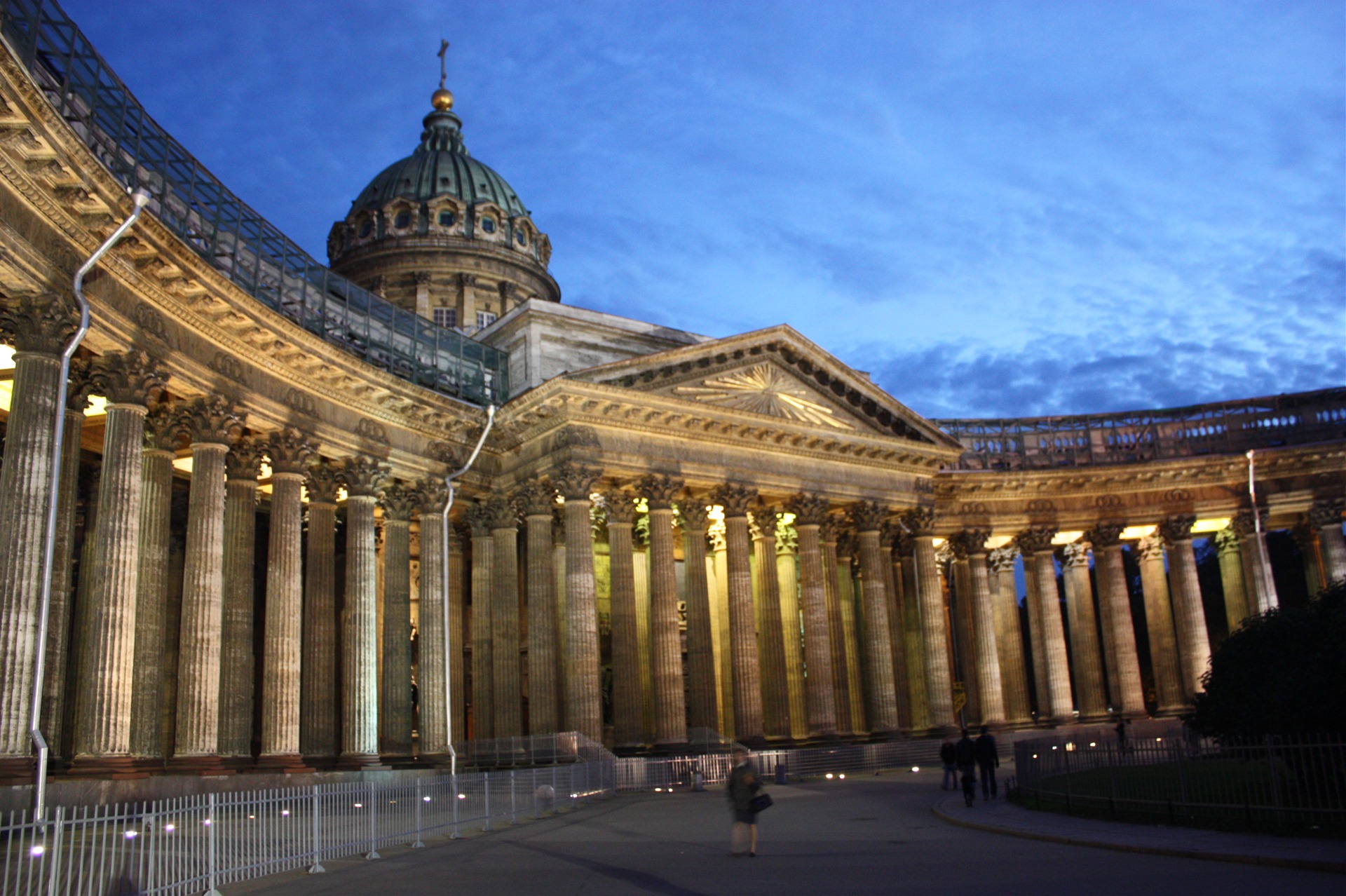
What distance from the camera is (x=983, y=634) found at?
4538 centimetres

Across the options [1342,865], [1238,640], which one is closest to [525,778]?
[1238,640]

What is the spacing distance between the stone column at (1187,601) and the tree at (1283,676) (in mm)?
26602

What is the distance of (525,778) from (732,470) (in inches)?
624

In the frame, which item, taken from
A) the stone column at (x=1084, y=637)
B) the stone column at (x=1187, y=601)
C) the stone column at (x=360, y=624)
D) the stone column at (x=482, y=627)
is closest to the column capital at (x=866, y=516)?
the stone column at (x=1084, y=637)

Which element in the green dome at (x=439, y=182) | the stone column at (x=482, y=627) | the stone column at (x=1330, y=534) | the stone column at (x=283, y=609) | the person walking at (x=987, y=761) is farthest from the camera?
the green dome at (x=439, y=182)

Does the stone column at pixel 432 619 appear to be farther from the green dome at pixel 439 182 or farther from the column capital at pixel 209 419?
the green dome at pixel 439 182

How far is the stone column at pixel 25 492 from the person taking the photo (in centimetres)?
1900

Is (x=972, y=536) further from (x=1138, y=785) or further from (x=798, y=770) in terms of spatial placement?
(x=1138, y=785)

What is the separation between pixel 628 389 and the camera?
117 feet

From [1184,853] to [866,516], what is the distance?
27168 millimetres

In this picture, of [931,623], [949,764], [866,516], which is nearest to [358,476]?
[949,764]

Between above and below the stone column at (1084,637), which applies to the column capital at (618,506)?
above

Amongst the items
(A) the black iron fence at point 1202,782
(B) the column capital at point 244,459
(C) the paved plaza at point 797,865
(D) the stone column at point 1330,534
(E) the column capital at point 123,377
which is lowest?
(C) the paved plaza at point 797,865

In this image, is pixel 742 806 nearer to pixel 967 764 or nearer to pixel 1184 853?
pixel 1184 853
